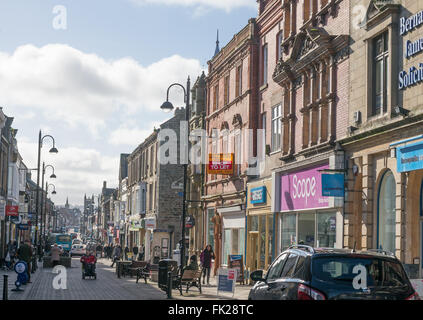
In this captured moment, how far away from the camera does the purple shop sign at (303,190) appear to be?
2367 cm

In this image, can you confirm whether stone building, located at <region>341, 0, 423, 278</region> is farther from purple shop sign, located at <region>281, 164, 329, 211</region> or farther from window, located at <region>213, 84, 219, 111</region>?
window, located at <region>213, 84, 219, 111</region>

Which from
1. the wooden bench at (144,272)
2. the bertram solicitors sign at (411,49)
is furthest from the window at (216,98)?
the bertram solicitors sign at (411,49)

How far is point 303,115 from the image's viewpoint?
2575cm

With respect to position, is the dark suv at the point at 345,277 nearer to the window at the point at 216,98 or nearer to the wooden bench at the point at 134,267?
the wooden bench at the point at 134,267

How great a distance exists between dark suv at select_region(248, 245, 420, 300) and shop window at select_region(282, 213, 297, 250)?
16253 millimetres

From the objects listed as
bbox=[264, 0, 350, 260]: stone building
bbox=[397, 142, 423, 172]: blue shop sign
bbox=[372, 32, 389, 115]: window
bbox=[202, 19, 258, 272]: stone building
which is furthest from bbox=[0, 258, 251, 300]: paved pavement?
bbox=[372, 32, 389, 115]: window

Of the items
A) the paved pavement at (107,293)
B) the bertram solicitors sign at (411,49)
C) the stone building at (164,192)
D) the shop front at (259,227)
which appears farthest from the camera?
the stone building at (164,192)

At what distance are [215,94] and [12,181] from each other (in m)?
22.4

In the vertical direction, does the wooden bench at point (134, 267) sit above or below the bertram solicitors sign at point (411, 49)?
below

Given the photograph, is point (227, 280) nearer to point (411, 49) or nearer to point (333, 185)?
point (333, 185)

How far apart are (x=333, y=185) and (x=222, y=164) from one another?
45.2 ft

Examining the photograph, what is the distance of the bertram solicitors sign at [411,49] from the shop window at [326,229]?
593 centimetres

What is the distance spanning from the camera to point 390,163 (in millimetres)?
18875

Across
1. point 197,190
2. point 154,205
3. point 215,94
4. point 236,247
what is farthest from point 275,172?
point 154,205
